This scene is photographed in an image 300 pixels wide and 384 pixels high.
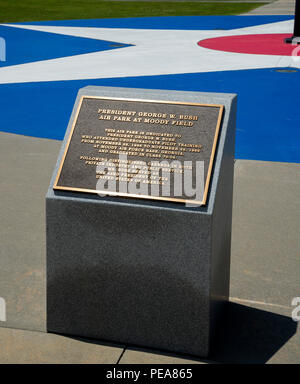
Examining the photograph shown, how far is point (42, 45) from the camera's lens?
61.3 ft

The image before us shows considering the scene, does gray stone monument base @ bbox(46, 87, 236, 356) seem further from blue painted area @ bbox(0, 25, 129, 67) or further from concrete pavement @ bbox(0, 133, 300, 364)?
blue painted area @ bbox(0, 25, 129, 67)

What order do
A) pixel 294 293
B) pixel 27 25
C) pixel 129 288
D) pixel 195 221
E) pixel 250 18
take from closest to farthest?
pixel 195 221
pixel 129 288
pixel 294 293
pixel 27 25
pixel 250 18

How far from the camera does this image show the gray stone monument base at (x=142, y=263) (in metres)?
4.03

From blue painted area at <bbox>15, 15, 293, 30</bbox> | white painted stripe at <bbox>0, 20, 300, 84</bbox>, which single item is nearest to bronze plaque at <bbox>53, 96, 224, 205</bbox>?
white painted stripe at <bbox>0, 20, 300, 84</bbox>

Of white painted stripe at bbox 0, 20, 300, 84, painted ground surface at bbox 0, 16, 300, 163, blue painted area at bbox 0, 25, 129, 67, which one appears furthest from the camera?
blue painted area at bbox 0, 25, 129, 67

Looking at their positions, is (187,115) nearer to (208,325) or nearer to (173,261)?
(173,261)

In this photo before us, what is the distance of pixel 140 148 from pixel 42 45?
15368 millimetres

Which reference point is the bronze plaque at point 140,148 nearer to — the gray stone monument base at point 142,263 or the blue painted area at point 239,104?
the gray stone monument base at point 142,263

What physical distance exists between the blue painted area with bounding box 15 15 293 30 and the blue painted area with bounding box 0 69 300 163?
32.1 ft

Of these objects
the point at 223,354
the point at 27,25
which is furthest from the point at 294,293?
the point at 27,25

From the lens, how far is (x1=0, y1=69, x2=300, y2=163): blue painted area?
9.04 m

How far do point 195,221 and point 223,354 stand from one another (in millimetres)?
940

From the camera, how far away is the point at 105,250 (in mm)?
4195

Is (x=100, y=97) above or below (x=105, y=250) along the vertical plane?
above
